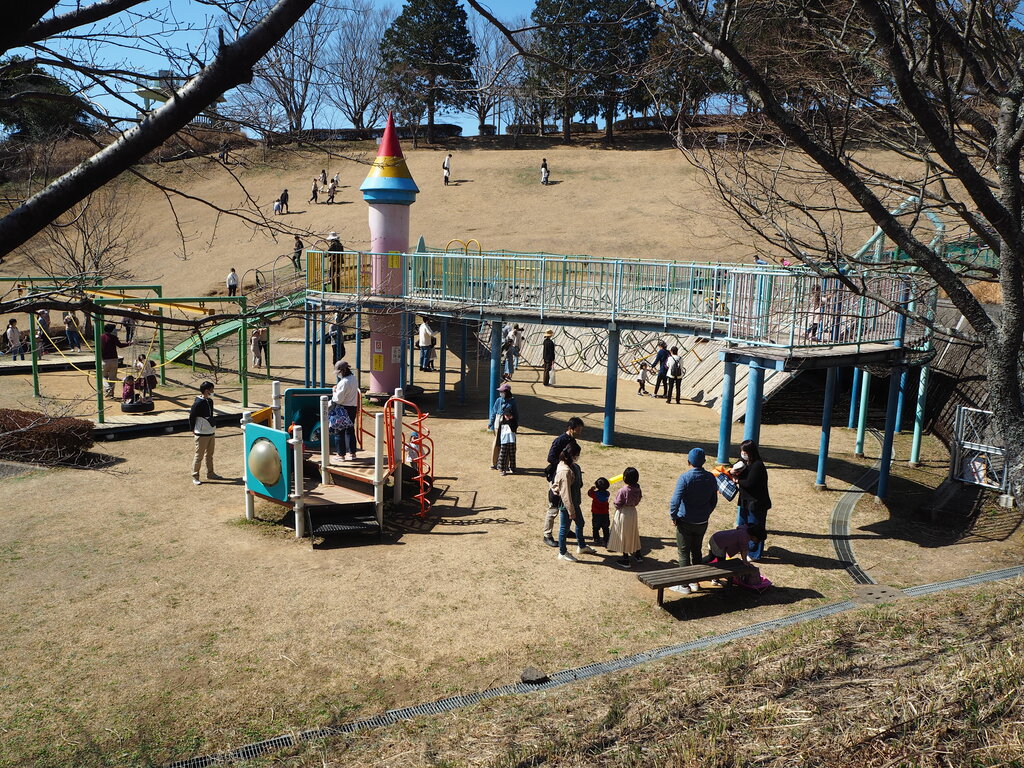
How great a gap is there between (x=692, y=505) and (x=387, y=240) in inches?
522

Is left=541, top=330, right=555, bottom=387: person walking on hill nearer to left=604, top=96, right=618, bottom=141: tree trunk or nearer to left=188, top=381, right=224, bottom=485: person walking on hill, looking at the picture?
left=188, top=381, right=224, bottom=485: person walking on hill

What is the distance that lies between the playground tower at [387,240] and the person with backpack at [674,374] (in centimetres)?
755

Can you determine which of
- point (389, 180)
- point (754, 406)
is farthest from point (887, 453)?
point (389, 180)

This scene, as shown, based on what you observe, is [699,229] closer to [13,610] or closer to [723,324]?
[723,324]

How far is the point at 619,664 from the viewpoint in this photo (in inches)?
297

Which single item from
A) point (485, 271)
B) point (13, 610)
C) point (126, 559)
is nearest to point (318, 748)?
point (13, 610)

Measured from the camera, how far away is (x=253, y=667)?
7535 mm

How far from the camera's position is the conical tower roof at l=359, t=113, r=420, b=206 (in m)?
20.1

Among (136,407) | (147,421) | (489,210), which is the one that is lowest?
(147,421)

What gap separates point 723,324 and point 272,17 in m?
11.9

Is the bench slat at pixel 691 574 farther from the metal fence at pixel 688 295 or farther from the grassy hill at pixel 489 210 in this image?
the grassy hill at pixel 489 210

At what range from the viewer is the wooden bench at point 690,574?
8.77m

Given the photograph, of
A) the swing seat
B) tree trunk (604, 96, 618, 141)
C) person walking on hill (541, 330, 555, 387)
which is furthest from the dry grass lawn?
tree trunk (604, 96, 618, 141)

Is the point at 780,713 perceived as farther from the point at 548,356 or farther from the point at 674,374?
the point at 548,356
